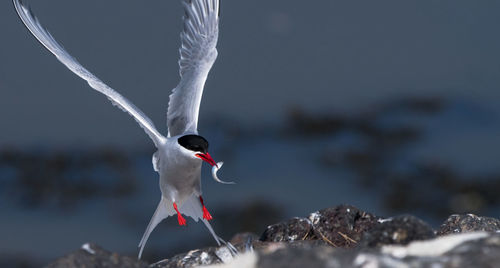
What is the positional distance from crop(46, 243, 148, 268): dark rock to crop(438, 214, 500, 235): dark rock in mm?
3860

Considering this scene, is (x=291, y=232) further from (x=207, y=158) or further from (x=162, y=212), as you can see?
(x=162, y=212)

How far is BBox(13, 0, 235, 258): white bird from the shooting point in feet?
23.4

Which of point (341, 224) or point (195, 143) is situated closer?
point (195, 143)

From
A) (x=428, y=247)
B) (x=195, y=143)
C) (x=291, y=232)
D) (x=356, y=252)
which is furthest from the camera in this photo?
(x=195, y=143)

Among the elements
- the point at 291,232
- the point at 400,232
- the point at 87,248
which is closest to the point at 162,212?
the point at 291,232

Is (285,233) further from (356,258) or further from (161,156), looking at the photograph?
(356,258)

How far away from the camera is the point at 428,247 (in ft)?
12.9

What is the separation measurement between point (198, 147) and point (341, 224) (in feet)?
5.91

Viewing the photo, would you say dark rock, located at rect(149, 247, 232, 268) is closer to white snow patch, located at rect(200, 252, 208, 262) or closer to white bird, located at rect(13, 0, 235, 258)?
white snow patch, located at rect(200, 252, 208, 262)

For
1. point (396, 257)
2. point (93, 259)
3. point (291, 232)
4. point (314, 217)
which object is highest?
point (314, 217)

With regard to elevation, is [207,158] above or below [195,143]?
below

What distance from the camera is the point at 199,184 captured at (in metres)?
7.61

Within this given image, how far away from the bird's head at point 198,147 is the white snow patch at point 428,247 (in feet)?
10.2

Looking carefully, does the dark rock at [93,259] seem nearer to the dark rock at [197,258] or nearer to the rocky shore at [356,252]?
the rocky shore at [356,252]
